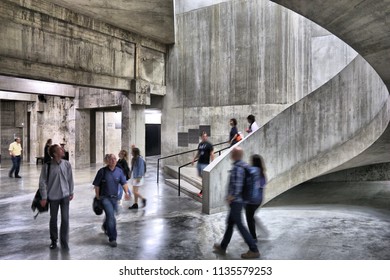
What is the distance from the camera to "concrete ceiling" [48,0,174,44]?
11.5 m

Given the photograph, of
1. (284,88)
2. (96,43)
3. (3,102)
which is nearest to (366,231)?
(284,88)

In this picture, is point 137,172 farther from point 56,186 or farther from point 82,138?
point 82,138

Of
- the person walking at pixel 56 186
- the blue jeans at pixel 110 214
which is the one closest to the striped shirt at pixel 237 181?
the blue jeans at pixel 110 214

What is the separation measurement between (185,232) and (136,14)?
10024mm

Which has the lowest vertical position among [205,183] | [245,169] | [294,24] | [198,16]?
[205,183]

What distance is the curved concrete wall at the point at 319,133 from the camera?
24.0ft

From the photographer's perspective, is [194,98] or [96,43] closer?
[96,43]

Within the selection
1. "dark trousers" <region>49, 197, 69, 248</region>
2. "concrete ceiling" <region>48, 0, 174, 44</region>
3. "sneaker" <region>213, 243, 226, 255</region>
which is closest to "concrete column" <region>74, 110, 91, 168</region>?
"concrete ceiling" <region>48, 0, 174, 44</region>

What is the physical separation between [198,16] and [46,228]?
37.7ft

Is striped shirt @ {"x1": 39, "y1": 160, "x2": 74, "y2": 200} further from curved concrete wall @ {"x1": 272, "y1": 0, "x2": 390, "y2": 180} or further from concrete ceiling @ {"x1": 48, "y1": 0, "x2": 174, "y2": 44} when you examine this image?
concrete ceiling @ {"x1": 48, "y1": 0, "x2": 174, "y2": 44}

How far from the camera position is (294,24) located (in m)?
12.7

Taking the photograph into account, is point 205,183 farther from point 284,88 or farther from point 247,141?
point 284,88

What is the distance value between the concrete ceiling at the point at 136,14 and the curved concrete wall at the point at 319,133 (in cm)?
783

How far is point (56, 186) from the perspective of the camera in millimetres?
4977
